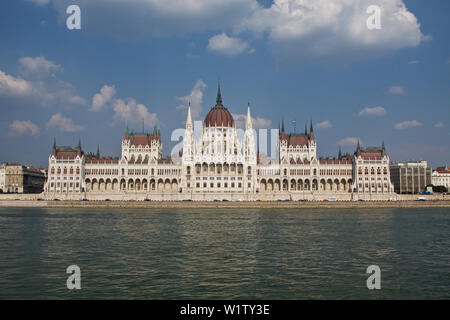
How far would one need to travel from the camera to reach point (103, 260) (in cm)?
2602

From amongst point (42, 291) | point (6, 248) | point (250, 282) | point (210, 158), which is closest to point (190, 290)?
point (250, 282)

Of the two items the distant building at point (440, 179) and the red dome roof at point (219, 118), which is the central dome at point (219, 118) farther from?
the distant building at point (440, 179)

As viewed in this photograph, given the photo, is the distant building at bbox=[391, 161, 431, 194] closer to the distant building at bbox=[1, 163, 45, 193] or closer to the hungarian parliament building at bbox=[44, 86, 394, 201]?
the hungarian parliament building at bbox=[44, 86, 394, 201]

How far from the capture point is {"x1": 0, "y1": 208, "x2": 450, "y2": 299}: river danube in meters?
19.1

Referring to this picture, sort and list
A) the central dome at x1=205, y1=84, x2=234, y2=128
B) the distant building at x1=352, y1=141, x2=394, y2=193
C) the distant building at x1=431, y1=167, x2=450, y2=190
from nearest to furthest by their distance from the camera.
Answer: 1. the distant building at x1=352, y1=141, x2=394, y2=193
2. the central dome at x1=205, y1=84, x2=234, y2=128
3. the distant building at x1=431, y1=167, x2=450, y2=190

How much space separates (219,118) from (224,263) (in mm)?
94301

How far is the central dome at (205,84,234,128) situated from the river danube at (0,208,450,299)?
7680cm

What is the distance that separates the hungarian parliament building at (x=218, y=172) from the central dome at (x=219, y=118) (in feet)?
0.90

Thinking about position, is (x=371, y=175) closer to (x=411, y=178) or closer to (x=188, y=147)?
(x=411, y=178)

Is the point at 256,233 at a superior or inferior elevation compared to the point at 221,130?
inferior

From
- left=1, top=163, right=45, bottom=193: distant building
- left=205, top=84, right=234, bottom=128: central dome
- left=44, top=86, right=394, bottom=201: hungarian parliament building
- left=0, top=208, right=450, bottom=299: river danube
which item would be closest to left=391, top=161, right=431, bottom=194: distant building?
left=44, top=86, right=394, bottom=201: hungarian parliament building
